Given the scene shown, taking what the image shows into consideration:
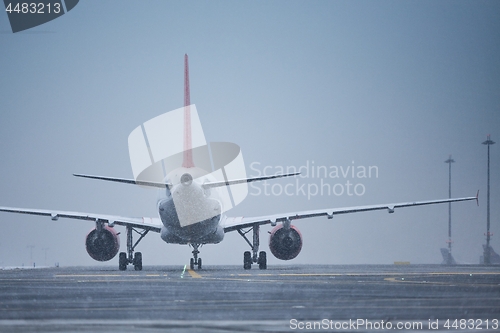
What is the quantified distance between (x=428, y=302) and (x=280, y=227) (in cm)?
2867

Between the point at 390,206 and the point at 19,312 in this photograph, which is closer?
the point at 19,312

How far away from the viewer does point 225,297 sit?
18250 millimetres

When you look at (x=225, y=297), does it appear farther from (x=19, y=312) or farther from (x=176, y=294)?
(x=19, y=312)

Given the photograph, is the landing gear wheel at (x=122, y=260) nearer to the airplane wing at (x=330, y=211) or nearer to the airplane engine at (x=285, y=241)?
the airplane wing at (x=330, y=211)

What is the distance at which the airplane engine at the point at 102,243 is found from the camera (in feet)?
145

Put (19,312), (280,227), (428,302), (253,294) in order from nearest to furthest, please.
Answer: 1. (19,312)
2. (428,302)
3. (253,294)
4. (280,227)

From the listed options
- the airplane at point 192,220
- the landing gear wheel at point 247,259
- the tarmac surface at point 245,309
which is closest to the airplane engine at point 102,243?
the airplane at point 192,220

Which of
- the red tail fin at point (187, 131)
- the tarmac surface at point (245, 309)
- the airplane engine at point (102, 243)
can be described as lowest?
the tarmac surface at point (245, 309)

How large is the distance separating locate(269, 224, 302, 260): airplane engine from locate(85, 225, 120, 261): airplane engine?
9226 mm

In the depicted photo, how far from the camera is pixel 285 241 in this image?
4438 centimetres

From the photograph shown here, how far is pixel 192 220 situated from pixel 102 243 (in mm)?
6460

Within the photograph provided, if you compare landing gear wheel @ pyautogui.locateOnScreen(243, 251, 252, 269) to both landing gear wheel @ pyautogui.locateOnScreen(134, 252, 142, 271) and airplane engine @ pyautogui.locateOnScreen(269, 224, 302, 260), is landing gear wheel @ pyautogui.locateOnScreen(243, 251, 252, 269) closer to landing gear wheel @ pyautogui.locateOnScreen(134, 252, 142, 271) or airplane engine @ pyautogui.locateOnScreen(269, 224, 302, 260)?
airplane engine @ pyautogui.locateOnScreen(269, 224, 302, 260)

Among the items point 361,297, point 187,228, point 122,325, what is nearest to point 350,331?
point 122,325

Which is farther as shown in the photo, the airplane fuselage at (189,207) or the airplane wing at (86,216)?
the airplane wing at (86,216)
